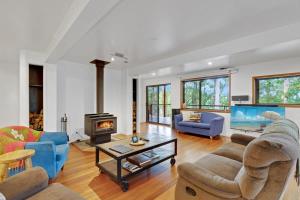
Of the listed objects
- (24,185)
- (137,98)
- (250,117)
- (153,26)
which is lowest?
(24,185)

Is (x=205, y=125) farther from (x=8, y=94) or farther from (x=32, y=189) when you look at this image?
(x=8, y=94)

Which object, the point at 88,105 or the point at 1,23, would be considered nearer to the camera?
the point at 1,23

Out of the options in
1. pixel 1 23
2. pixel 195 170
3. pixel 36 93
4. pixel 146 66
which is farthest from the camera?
pixel 146 66

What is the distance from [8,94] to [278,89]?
25.5ft

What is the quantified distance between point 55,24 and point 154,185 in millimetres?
2766

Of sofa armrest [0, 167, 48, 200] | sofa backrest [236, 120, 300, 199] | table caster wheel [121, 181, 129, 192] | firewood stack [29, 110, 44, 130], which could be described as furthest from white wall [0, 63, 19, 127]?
sofa backrest [236, 120, 300, 199]

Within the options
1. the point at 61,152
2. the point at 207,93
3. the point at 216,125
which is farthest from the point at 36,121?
the point at 207,93

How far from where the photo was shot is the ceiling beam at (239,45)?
2211 millimetres

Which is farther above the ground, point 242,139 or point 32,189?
point 242,139

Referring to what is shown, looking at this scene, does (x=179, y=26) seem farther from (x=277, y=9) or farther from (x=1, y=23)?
(x=1, y=23)

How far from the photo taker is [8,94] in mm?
4492

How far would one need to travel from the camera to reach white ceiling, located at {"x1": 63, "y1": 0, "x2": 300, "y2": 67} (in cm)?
176

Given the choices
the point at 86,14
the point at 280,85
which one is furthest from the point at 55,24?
the point at 280,85

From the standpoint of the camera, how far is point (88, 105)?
4.63 metres
